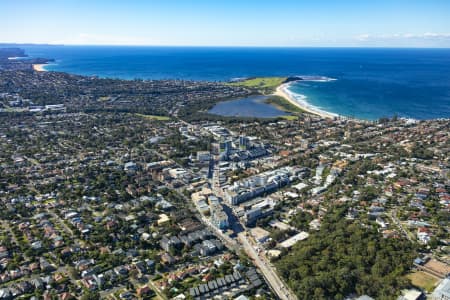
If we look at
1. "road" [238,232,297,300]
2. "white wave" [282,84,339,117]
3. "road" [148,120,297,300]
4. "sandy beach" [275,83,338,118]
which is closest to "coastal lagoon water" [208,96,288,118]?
"sandy beach" [275,83,338,118]

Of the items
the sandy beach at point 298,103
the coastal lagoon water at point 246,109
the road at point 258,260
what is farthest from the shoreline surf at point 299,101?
the road at point 258,260

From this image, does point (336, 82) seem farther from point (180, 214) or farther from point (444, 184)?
point (180, 214)

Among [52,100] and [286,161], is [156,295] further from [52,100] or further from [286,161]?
[52,100]

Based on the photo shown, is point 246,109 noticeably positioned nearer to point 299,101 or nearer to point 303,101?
point 299,101

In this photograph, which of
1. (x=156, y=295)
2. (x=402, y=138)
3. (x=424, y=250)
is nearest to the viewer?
(x=156, y=295)

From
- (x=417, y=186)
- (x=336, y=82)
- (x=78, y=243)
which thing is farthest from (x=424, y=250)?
(x=336, y=82)

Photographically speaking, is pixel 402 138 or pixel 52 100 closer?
pixel 402 138

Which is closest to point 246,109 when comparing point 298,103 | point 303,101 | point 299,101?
point 298,103

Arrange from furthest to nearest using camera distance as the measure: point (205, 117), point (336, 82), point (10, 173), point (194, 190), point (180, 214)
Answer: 1. point (336, 82)
2. point (205, 117)
3. point (10, 173)
4. point (194, 190)
5. point (180, 214)
